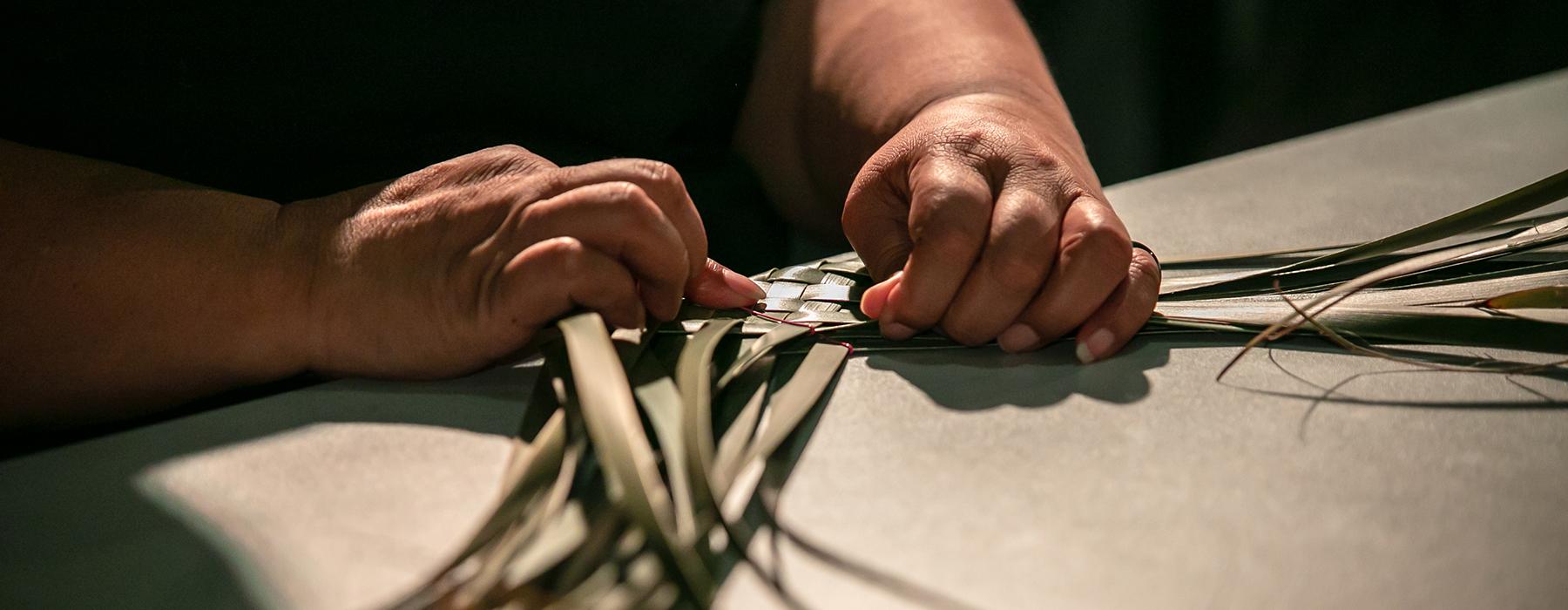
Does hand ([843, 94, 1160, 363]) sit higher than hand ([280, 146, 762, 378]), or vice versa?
hand ([280, 146, 762, 378])

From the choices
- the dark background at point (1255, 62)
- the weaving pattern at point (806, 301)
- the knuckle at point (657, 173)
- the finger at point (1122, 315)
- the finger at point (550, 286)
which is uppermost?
the knuckle at point (657, 173)

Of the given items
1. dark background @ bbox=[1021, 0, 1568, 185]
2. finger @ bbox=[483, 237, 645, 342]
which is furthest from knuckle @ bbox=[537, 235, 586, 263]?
dark background @ bbox=[1021, 0, 1568, 185]

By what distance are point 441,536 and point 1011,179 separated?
40 cm

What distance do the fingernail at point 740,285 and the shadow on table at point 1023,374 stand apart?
0.10 meters

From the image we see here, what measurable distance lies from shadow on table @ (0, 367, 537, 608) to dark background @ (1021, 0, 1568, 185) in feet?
5.42

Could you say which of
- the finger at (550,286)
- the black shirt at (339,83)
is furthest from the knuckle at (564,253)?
the black shirt at (339,83)

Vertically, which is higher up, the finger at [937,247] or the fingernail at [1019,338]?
the finger at [937,247]

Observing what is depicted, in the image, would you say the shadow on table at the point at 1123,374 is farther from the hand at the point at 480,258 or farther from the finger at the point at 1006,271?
the hand at the point at 480,258

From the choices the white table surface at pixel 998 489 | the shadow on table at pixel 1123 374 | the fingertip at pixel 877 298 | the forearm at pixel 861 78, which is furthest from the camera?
the forearm at pixel 861 78

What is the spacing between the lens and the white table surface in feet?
1.31

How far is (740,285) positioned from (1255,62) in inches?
78.3

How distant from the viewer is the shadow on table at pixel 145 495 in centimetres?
43

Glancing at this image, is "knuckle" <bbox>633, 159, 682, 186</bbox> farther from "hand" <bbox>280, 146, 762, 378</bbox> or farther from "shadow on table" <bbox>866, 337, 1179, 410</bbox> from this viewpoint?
"shadow on table" <bbox>866, 337, 1179, 410</bbox>

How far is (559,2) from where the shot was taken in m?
0.89
